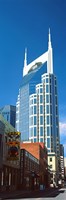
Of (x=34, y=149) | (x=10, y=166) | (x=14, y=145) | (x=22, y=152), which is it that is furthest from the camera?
(x=34, y=149)

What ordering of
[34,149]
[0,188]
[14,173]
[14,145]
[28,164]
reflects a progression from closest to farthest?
[0,188] < [14,145] < [14,173] < [28,164] < [34,149]

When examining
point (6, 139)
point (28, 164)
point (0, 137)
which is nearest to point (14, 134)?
point (6, 139)

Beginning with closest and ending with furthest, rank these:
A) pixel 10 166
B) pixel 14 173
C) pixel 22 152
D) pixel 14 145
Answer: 1. pixel 14 145
2. pixel 10 166
3. pixel 14 173
4. pixel 22 152

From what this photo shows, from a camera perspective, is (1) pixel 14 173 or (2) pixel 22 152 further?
(2) pixel 22 152

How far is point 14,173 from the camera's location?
63375 millimetres

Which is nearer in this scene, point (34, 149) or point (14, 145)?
point (14, 145)

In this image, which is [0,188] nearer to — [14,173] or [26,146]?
[14,173]

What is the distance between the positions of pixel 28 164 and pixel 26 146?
88.3 ft

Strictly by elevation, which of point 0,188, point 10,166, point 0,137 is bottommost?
point 0,188

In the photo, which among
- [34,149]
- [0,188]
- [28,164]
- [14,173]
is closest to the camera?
[0,188]

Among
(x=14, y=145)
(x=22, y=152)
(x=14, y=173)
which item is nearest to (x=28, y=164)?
(x=22, y=152)

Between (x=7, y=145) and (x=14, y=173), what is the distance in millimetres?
10452

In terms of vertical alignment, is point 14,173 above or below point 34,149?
below

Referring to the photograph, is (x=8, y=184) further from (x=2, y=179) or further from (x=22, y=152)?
(x=22, y=152)
